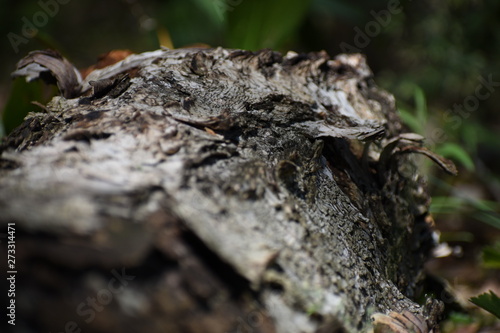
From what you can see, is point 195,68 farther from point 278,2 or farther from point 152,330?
point 278,2

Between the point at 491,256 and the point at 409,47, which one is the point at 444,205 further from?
the point at 409,47

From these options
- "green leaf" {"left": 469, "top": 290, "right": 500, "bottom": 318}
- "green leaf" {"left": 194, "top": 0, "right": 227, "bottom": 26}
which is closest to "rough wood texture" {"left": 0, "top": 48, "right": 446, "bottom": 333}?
"green leaf" {"left": 469, "top": 290, "right": 500, "bottom": 318}

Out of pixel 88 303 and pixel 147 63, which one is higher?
pixel 147 63

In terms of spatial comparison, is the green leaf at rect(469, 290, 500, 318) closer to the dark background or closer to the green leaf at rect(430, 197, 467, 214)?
the dark background

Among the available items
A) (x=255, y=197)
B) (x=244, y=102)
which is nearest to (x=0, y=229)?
(x=255, y=197)

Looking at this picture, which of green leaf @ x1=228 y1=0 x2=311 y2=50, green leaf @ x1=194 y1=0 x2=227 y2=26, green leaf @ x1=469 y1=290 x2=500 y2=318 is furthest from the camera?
green leaf @ x1=194 y1=0 x2=227 y2=26

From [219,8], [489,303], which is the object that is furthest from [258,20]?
[489,303]

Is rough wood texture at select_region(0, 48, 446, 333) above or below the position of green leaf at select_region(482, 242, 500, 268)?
above
